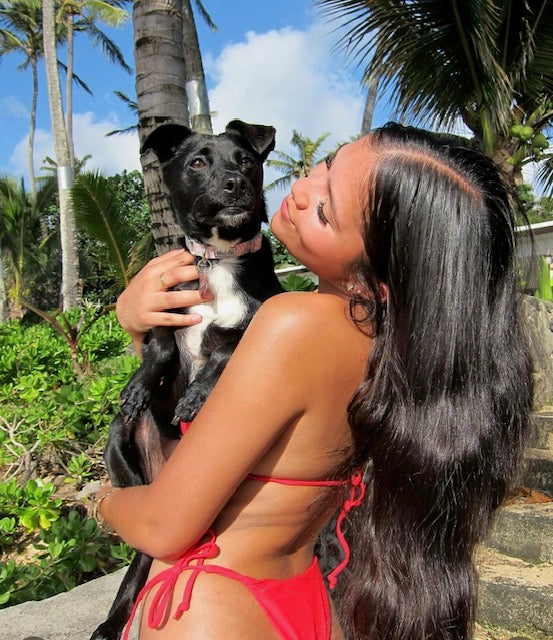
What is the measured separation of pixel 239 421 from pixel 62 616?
5.66ft

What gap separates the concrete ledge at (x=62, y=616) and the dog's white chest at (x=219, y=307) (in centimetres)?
103

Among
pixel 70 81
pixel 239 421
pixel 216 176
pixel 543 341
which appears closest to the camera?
pixel 239 421

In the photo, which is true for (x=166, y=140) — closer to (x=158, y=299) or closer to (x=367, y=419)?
(x=158, y=299)

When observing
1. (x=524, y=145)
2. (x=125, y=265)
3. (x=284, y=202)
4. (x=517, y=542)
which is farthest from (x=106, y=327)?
(x=284, y=202)

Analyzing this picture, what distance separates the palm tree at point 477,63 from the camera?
5395 mm

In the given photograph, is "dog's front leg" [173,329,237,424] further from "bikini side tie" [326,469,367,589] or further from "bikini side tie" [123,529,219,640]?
"bikini side tie" [123,529,219,640]

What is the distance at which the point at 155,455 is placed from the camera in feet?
7.94

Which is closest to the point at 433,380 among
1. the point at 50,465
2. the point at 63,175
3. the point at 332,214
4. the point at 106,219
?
the point at 332,214

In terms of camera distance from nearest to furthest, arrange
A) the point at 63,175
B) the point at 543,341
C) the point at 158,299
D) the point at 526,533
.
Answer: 1. the point at 158,299
2. the point at 526,533
3. the point at 543,341
4. the point at 63,175

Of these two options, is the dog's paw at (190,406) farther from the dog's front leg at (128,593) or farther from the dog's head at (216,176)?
the dog's head at (216,176)

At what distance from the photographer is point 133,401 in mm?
2311

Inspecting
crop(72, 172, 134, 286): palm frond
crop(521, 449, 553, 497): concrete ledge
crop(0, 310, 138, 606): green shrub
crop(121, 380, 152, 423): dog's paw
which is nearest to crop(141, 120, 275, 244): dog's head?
crop(121, 380, 152, 423): dog's paw

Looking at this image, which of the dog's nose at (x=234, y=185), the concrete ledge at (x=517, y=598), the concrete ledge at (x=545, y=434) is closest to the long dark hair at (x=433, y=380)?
the dog's nose at (x=234, y=185)

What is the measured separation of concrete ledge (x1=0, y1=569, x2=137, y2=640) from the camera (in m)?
2.34
